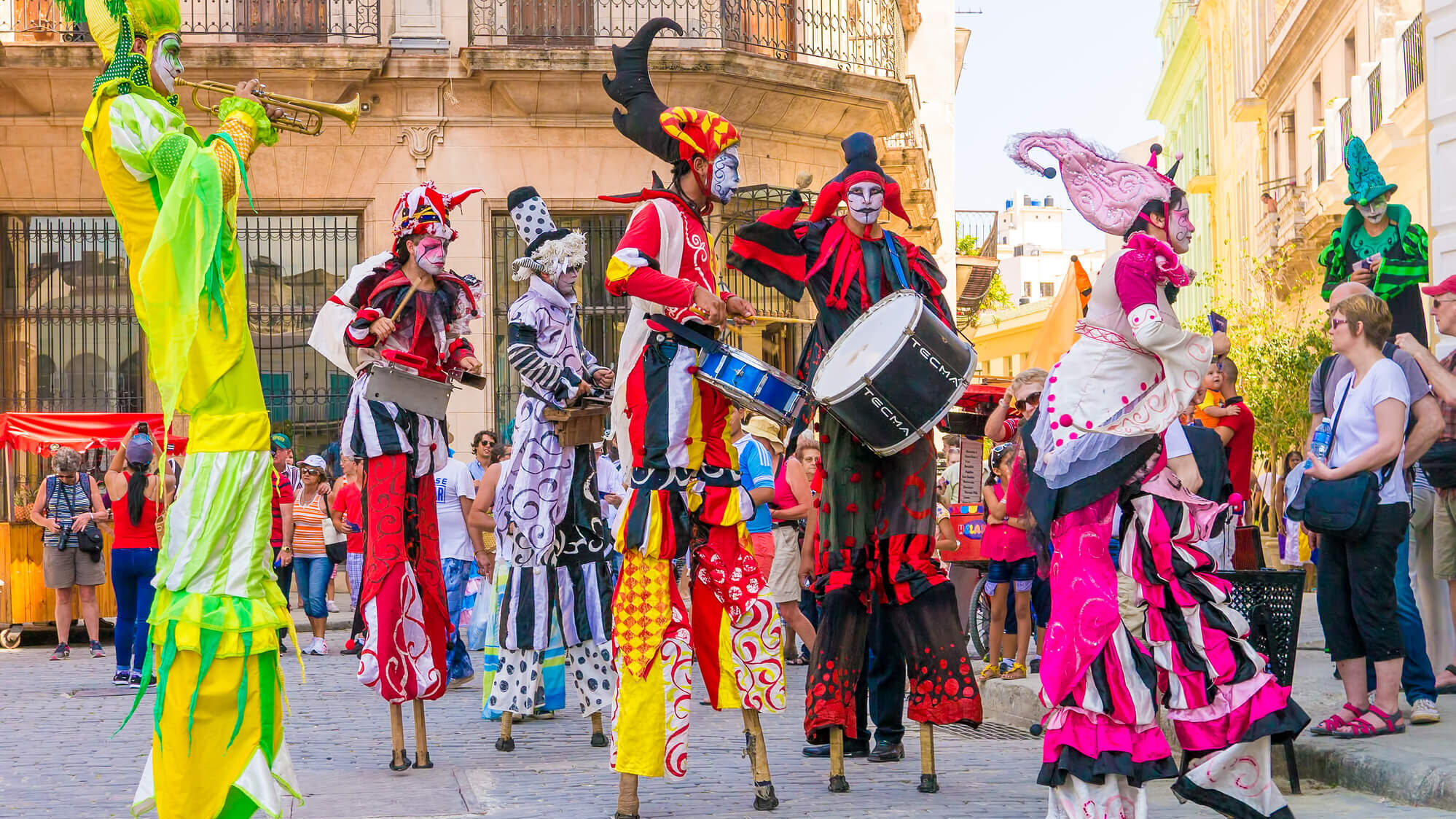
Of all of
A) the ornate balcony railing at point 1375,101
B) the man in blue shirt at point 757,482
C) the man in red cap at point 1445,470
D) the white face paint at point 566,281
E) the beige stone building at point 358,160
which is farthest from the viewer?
the ornate balcony railing at point 1375,101

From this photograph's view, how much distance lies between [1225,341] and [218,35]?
14925 millimetres

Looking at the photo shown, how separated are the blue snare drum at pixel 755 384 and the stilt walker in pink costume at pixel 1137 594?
2.79 ft

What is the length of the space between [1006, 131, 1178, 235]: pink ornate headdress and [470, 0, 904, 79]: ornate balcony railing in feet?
43.5

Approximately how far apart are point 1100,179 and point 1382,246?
143 inches

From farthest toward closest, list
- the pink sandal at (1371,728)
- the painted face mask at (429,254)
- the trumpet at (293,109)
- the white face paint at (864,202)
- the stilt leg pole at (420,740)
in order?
the painted face mask at (429,254) < the stilt leg pole at (420,740) < the pink sandal at (1371,728) < the white face paint at (864,202) < the trumpet at (293,109)

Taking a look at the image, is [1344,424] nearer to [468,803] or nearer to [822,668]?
[822,668]

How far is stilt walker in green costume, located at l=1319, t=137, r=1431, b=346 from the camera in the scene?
811 cm

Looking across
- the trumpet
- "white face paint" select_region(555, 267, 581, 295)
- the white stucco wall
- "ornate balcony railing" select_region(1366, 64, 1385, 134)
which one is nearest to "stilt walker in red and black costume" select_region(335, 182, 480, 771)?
"white face paint" select_region(555, 267, 581, 295)

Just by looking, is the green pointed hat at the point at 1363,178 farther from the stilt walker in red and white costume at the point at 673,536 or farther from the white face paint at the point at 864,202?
the stilt walker in red and white costume at the point at 673,536

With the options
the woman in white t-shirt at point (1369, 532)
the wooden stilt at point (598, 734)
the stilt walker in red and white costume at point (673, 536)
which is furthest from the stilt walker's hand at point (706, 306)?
the woman in white t-shirt at point (1369, 532)

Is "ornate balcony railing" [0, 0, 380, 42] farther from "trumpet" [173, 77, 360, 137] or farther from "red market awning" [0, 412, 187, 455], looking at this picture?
"trumpet" [173, 77, 360, 137]

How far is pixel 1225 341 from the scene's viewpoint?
26.3 ft

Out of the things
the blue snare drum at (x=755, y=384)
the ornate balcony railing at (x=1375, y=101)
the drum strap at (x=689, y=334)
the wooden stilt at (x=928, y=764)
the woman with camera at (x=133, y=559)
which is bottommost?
the wooden stilt at (x=928, y=764)

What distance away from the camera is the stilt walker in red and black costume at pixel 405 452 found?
21.3ft
